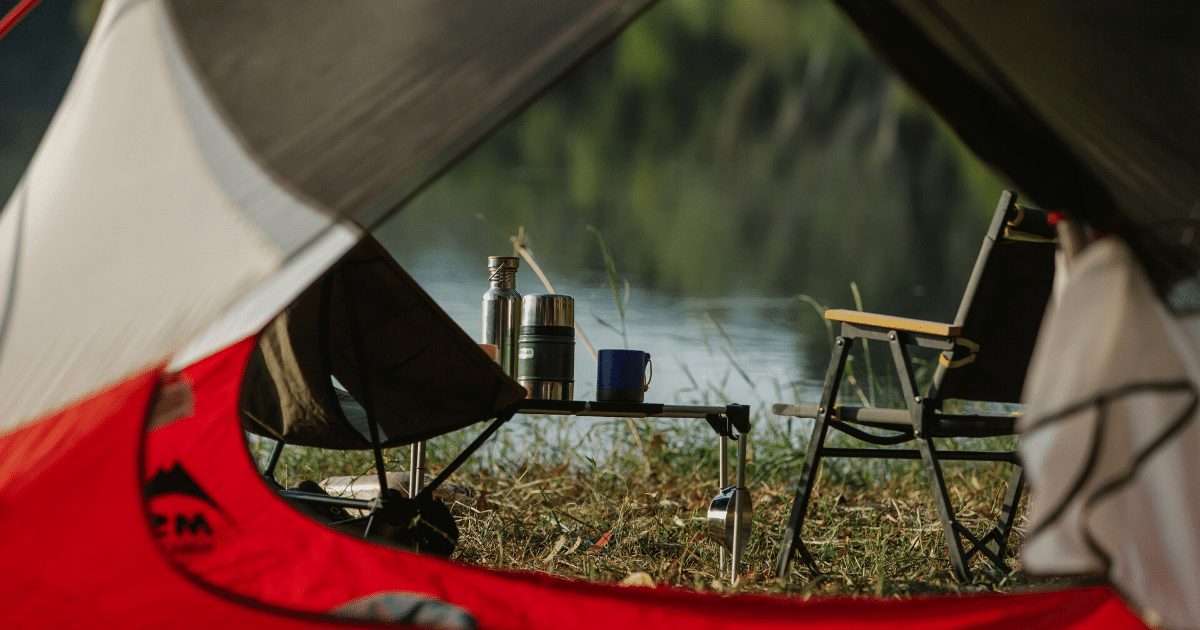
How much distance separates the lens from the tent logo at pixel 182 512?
1.65m

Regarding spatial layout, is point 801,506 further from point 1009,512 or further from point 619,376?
point 1009,512

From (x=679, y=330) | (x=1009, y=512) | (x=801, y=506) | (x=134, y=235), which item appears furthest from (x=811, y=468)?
(x=679, y=330)

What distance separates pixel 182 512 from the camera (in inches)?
67.4

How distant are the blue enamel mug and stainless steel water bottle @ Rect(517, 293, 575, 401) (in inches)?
3.9

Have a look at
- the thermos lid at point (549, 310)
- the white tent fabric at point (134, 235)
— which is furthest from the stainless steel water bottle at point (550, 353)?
the white tent fabric at point (134, 235)

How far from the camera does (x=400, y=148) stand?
109 cm

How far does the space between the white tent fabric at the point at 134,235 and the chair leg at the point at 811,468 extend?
1172mm

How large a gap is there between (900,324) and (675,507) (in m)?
1.10

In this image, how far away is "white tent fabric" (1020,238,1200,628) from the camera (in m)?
1.01

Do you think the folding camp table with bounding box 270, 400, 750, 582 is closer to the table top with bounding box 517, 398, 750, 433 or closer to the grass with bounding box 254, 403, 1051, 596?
the table top with bounding box 517, 398, 750, 433

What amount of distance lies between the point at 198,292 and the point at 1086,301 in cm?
102

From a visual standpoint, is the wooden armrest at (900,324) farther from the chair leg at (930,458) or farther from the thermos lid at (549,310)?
the thermos lid at (549,310)

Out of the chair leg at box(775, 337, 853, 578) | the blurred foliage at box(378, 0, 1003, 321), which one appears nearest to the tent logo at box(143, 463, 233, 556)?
the chair leg at box(775, 337, 853, 578)

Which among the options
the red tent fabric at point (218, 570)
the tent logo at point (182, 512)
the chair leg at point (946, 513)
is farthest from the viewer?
the chair leg at point (946, 513)
